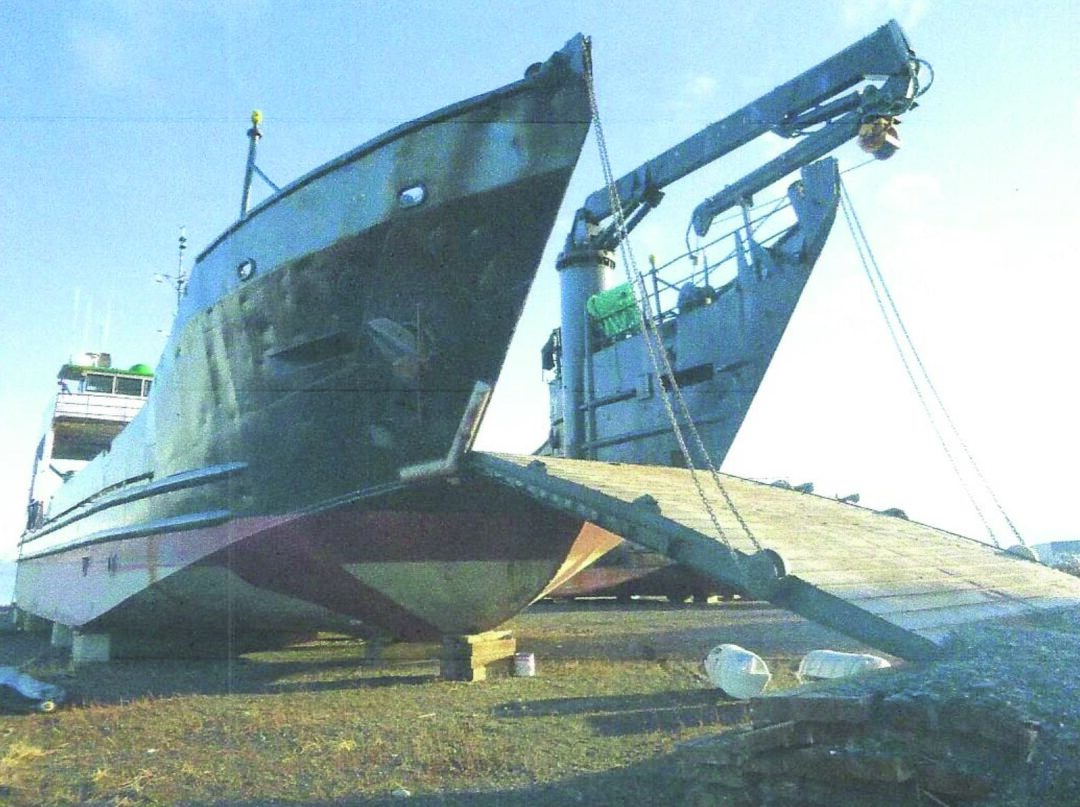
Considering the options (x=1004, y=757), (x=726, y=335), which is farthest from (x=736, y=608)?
(x=1004, y=757)

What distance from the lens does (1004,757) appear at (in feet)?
9.42

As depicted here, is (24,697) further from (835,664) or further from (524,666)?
(835,664)

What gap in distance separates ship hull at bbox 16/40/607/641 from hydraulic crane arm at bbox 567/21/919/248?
704cm

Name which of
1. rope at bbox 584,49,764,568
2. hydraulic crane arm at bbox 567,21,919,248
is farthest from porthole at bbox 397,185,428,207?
hydraulic crane arm at bbox 567,21,919,248

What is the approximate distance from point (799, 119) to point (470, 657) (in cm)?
983

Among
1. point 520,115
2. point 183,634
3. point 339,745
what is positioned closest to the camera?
point 339,745

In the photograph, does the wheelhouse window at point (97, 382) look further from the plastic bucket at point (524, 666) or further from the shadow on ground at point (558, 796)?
the shadow on ground at point (558, 796)

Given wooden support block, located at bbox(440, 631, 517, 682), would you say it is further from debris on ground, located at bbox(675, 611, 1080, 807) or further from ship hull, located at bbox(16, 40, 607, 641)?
debris on ground, located at bbox(675, 611, 1080, 807)

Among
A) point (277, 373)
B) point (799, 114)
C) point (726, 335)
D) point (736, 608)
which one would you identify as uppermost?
point (799, 114)

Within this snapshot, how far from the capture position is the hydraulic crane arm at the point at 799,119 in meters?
11.3

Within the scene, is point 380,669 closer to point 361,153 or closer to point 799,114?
point 361,153

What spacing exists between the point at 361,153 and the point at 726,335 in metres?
8.53

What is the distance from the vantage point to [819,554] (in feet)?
17.3

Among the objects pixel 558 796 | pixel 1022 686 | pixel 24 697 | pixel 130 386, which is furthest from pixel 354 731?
pixel 130 386
